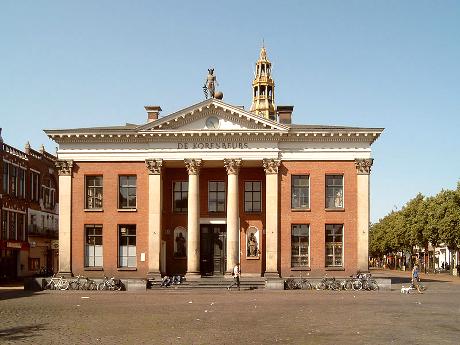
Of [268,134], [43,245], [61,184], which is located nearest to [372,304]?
[268,134]

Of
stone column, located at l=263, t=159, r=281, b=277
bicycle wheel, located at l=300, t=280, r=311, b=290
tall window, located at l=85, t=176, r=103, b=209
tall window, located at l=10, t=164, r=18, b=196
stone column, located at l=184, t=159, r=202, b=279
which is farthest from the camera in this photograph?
tall window, located at l=10, t=164, r=18, b=196

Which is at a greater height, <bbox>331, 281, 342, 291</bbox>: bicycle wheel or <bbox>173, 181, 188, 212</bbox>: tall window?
<bbox>173, 181, 188, 212</bbox>: tall window

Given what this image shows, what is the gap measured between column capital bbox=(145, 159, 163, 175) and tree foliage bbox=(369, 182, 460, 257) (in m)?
40.5

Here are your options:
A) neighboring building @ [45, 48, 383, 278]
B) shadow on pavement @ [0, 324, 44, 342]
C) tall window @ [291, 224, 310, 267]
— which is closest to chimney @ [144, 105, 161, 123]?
neighboring building @ [45, 48, 383, 278]

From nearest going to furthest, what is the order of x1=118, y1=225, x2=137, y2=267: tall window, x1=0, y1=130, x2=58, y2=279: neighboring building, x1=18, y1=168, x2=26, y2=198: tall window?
x1=118, y1=225, x2=137, y2=267: tall window
x1=0, y1=130, x2=58, y2=279: neighboring building
x1=18, y1=168, x2=26, y2=198: tall window

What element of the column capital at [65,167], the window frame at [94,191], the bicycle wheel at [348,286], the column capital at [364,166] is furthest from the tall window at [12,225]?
the column capital at [364,166]

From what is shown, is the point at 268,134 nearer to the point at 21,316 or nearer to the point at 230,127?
the point at 230,127

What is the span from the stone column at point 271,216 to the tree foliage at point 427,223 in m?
34.2

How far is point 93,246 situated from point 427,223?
50.5 m

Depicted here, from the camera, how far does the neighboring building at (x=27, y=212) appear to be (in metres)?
58.5

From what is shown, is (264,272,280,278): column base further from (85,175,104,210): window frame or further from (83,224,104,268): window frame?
(85,175,104,210): window frame

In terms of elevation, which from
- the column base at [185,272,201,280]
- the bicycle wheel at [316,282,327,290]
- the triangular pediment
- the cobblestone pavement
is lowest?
the bicycle wheel at [316,282,327,290]

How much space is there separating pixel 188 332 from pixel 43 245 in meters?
52.0

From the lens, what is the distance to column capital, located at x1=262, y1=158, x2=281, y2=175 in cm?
4925
